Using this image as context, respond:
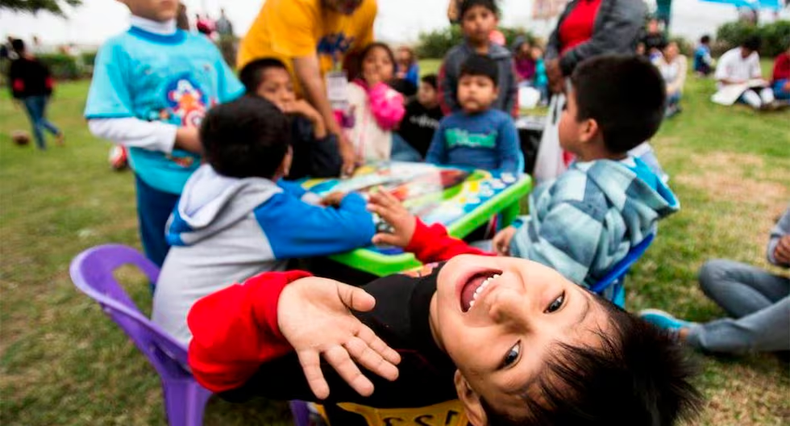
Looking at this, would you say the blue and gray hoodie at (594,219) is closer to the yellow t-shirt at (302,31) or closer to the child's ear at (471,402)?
the child's ear at (471,402)

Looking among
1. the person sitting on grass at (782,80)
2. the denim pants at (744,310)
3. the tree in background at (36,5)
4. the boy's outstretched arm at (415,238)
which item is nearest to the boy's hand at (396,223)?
the boy's outstretched arm at (415,238)

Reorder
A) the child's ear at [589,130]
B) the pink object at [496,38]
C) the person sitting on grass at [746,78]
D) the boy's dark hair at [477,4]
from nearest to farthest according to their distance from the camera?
the child's ear at [589,130]
the boy's dark hair at [477,4]
the pink object at [496,38]
the person sitting on grass at [746,78]

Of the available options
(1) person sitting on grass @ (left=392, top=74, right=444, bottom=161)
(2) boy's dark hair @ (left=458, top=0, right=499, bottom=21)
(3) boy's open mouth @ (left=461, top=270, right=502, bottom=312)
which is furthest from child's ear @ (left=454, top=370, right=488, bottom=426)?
(1) person sitting on grass @ (left=392, top=74, right=444, bottom=161)

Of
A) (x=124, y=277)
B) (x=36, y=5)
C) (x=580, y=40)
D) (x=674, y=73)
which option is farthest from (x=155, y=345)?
(x=674, y=73)

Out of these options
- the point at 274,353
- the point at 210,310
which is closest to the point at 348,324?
the point at 274,353

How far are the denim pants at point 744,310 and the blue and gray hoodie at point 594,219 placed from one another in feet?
2.82

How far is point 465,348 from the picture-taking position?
0.81 m

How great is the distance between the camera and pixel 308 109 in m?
2.51

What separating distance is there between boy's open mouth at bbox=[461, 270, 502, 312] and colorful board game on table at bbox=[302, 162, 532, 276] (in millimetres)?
613

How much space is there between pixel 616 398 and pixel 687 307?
217 cm

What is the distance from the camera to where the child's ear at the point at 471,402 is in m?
0.85

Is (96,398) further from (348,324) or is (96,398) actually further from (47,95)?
(47,95)

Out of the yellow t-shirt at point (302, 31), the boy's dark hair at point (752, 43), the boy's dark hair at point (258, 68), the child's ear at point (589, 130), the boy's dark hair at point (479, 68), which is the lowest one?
the boy's dark hair at point (752, 43)

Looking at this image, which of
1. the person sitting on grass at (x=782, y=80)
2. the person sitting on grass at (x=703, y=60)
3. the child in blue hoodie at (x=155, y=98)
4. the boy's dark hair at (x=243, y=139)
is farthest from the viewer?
the person sitting on grass at (x=703, y=60)
